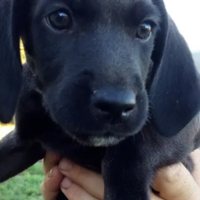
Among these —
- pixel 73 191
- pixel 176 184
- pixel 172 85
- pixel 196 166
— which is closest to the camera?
pixel 172 85

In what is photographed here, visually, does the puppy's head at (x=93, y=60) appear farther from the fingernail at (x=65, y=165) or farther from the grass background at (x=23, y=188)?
the grass background at (x=23, y=188)

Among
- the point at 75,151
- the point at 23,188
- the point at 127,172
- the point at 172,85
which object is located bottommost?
the point at 23,188

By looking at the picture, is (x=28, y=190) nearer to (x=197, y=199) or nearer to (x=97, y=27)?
(x=197, y=199)

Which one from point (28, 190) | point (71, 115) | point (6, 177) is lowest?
point (28, 190)

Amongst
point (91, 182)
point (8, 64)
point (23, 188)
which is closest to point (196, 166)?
point (91, 182)

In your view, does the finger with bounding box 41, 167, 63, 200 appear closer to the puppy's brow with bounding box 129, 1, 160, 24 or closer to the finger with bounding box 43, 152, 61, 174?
the finger with bounding box 43, 152, 61, 174

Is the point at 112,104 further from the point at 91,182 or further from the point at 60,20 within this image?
the point at 91,182

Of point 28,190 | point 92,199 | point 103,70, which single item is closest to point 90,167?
point 92,199
